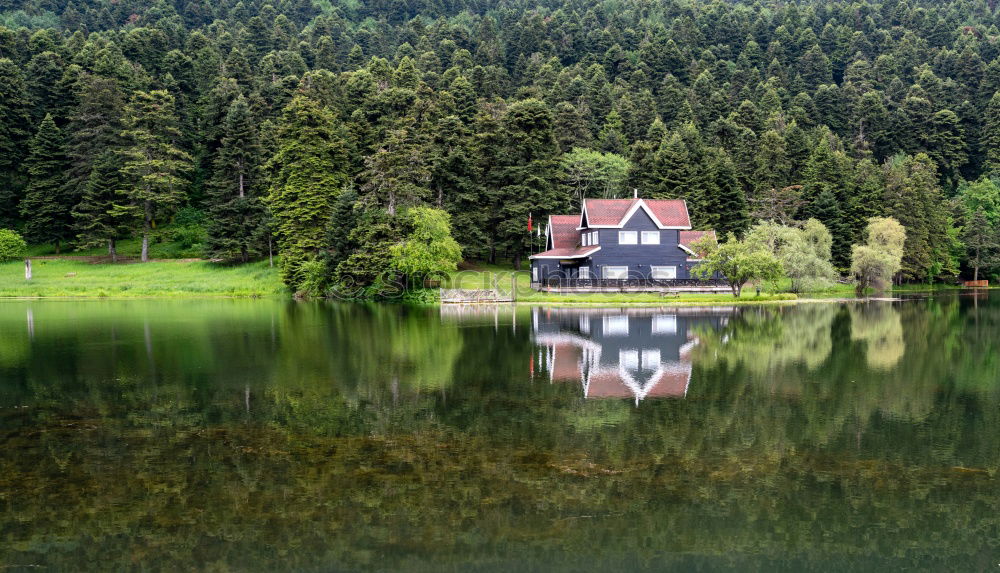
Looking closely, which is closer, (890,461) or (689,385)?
(890,461)

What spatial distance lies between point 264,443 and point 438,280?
43363mm

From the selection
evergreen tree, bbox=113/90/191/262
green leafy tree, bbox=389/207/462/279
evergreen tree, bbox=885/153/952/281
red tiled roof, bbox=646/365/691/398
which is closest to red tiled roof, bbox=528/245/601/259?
green leafy tree, bbox=389/207/462/279

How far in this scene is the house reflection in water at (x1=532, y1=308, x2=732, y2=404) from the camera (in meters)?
18.0

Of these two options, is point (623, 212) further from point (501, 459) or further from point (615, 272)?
point (501, 459)

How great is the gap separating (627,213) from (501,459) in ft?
156

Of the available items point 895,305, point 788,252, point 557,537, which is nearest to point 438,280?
point 788,252

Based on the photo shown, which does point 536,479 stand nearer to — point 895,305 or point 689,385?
point 689,385

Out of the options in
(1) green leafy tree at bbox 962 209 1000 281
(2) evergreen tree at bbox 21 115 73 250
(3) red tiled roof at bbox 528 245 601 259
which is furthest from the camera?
(1) green leafy tree at bbox 962 209 1000 281

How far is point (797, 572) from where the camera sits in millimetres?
7902

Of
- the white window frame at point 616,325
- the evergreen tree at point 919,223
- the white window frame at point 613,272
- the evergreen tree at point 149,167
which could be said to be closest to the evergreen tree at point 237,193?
the evergreen tree at point 149,167

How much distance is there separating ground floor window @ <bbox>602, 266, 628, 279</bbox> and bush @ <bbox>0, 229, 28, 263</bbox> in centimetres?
5110

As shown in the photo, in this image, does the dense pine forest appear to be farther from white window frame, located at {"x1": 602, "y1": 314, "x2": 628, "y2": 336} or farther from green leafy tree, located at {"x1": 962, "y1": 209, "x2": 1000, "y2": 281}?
white window frame, located at {"x1": 602, "y1": 314, "x2": 628, "y2": 336}

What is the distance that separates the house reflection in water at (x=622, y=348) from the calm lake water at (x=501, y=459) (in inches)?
7.4

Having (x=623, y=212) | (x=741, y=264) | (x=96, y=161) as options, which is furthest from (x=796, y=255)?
(x=96, y=161)
